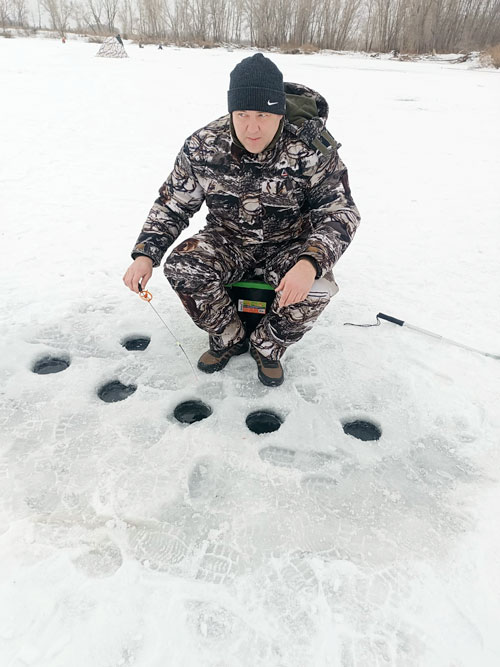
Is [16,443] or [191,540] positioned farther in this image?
[16,443]

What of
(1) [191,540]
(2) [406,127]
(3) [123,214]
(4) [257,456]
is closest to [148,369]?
(4) [257,456]

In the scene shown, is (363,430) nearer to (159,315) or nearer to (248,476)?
(248,476)

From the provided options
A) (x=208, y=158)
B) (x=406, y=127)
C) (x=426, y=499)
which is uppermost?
(x=208, y=158)

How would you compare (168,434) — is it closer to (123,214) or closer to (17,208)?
(123,214)

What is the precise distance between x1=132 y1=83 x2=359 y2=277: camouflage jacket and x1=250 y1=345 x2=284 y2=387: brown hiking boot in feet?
1.67

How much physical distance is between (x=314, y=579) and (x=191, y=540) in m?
0.37

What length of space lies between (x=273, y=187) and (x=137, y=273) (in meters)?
0.63

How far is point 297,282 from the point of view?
58.9 inches

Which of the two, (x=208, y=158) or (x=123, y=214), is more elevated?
(x=208, y=158)

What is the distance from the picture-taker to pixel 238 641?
1.07 m

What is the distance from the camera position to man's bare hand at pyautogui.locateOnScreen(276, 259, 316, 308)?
1.50 metres

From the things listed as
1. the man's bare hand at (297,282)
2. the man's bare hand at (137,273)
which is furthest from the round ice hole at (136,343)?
the man's bare hand at (297,282)

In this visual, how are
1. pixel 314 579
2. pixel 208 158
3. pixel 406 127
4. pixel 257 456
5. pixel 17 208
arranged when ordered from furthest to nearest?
pixel 406 127 → pixel 17 208 → pixel 208 158 → pixel 257 456 → pixel 314 579

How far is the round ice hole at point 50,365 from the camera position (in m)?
1.96
